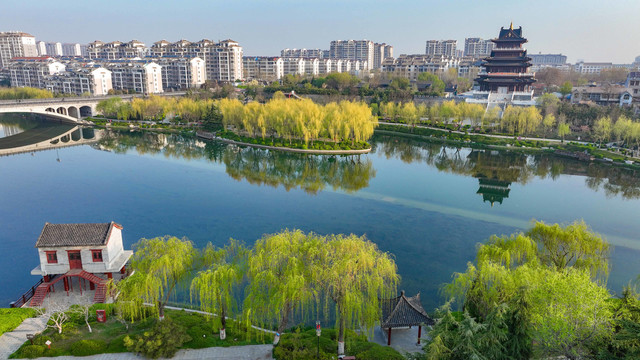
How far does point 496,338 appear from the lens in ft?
30.3

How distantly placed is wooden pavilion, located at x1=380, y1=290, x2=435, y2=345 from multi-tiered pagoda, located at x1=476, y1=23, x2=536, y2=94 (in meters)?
52.4

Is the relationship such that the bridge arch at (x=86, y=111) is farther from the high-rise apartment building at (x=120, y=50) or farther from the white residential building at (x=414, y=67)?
the white residential building at (x=414, y=67)

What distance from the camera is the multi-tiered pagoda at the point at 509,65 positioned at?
5672cm

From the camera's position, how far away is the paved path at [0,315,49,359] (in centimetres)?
1121

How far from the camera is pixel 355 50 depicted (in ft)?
470

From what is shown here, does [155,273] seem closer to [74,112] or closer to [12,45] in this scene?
[74,112]

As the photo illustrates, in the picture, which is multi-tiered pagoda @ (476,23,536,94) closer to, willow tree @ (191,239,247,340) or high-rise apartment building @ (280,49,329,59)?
willow tree @ (191,239,247,340)

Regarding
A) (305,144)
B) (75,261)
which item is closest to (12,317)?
(75,261)

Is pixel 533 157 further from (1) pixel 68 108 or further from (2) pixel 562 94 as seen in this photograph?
(1) pixel 68 108

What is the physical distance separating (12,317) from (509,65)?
59585 mm

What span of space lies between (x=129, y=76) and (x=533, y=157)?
234ft

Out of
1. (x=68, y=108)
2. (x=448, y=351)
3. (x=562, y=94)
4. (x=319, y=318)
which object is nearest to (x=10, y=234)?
(x=319, y=318)

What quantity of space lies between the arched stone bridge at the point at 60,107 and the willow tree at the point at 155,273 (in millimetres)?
47722

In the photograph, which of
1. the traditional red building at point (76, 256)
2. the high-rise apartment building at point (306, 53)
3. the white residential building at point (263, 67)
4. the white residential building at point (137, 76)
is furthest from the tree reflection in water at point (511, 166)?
the high-rise apartment building at point (306, 53)
